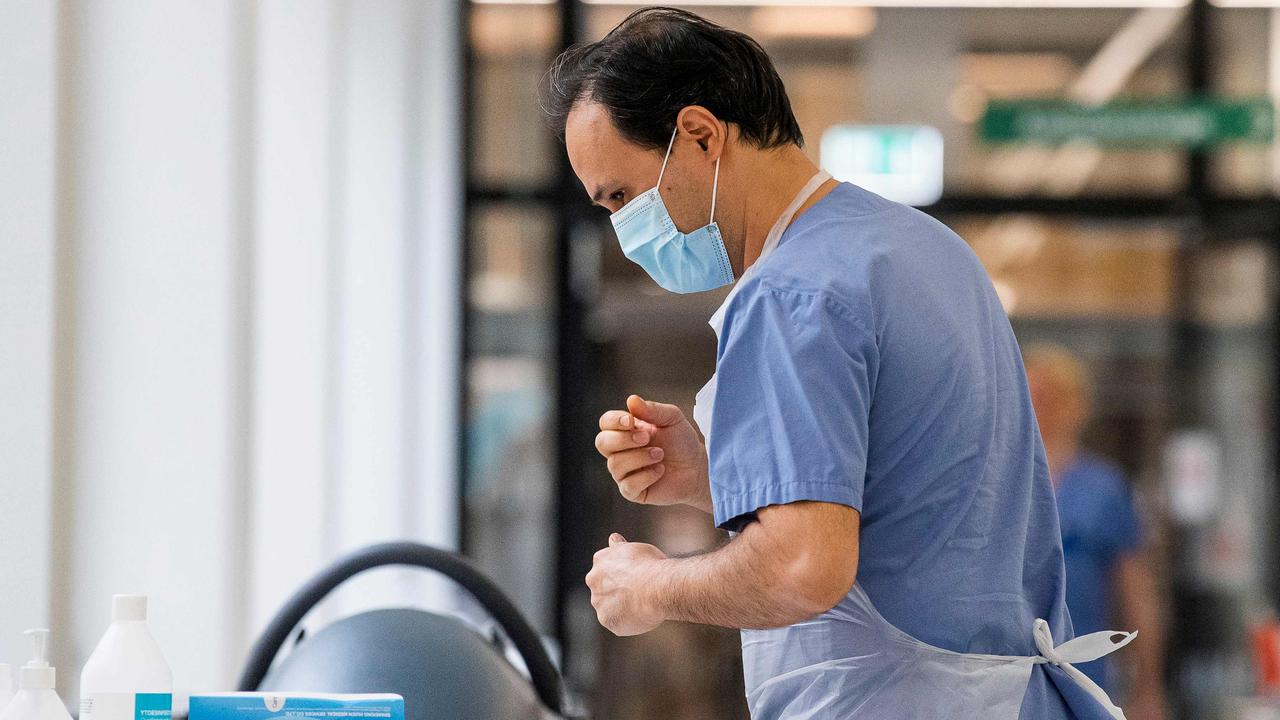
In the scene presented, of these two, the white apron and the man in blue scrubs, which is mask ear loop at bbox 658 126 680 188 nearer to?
the man in blue scrubs

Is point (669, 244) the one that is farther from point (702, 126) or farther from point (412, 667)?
point (412, 667)

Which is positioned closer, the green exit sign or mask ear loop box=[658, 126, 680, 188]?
mask ear loop box=[658, 126, 680, 188]

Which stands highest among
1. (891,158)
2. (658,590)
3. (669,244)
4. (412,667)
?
(891,158)

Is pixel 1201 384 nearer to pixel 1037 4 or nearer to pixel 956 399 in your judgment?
pixel 1037 4

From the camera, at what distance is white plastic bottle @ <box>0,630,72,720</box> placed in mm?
1095

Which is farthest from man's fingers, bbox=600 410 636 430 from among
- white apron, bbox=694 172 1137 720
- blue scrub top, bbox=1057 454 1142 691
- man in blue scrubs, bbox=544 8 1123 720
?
blue scrub top, bbox=1057 454 1142 691

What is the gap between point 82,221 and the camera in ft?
5.92

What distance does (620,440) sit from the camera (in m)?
1.53

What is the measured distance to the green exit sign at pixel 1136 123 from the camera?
4270 mm

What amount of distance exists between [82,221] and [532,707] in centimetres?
90

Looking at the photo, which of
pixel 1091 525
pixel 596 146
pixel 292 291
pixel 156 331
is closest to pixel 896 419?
pixel 596 146

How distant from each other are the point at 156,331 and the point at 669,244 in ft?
2.79

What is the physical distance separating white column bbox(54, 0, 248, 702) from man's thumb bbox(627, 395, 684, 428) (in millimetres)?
737

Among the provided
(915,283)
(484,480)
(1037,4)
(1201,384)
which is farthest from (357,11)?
(1201,384)
